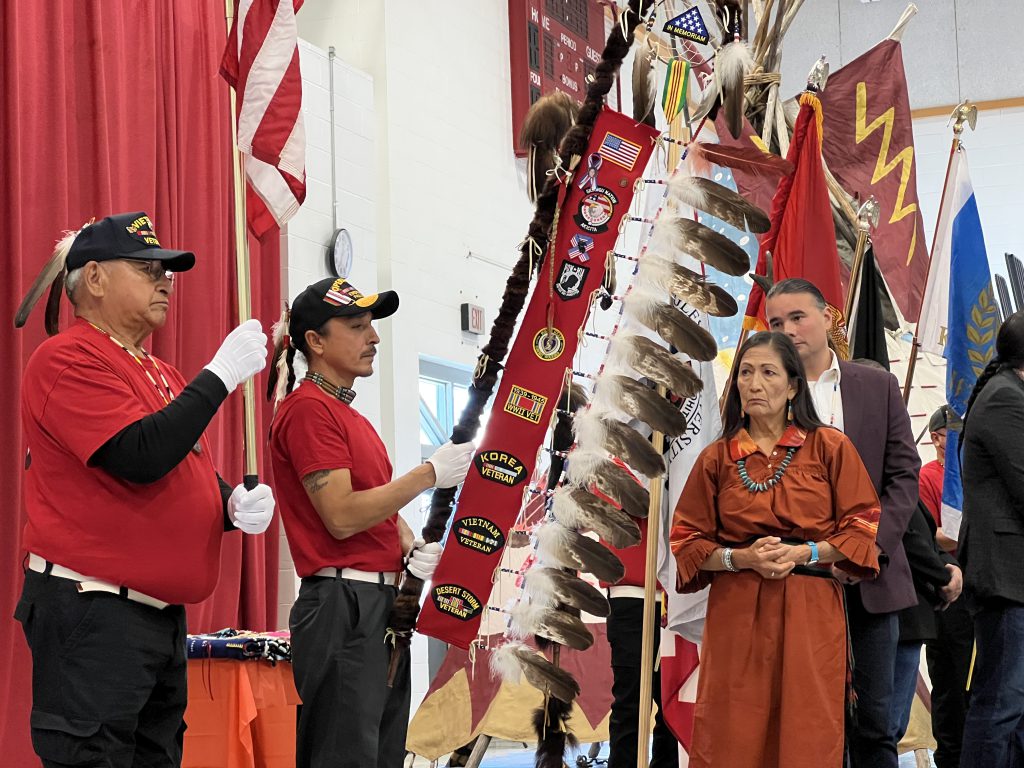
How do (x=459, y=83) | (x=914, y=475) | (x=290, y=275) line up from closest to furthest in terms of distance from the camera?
(x=914, y=475) → (x=290, y=275) → (x=459, y=83)

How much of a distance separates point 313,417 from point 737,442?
3.03ft

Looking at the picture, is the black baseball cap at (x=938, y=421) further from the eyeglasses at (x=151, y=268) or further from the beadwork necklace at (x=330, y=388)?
the eyeglasses at (x=151, y=268)

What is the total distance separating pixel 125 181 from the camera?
4648mm

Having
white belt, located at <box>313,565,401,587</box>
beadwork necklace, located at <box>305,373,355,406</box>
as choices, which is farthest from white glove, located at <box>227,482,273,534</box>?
beadwork necklace, located at <box>305,373,355,406</box>

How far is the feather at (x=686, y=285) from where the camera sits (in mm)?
2699

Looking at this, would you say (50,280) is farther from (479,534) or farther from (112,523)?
(479,534)

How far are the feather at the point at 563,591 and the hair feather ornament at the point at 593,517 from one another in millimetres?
34

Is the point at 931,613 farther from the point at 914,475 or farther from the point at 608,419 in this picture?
the point at 608,419

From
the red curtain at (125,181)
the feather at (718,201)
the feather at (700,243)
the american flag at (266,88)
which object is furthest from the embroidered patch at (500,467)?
the red curtain at (125,181)

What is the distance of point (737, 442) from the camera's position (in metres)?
2.82

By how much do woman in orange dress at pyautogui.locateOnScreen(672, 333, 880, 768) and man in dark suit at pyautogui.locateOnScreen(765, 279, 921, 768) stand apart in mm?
166

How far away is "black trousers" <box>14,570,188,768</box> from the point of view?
87.2 inches

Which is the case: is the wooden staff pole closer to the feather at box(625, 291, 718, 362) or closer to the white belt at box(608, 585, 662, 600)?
the feather at box(625, 291, 718, 362)

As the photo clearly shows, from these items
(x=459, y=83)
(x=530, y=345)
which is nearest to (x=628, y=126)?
(x=530, y=345)
